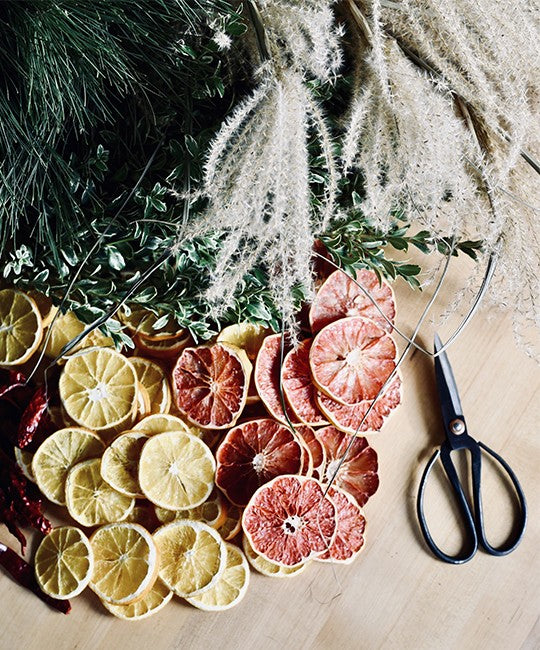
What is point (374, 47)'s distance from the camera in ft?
3.38

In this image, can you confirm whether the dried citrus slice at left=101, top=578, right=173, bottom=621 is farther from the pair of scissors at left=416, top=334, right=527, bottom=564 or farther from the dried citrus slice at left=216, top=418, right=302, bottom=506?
the pair of scissors at left=416, top=334, right=527, bottom=564

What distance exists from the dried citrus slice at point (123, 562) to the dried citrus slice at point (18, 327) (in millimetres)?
348

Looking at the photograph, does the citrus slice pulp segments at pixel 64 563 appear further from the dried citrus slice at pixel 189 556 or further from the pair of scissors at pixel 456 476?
the pair of scissors at pixel 456 476

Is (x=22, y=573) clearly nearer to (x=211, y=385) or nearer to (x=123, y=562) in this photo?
(x=123, y=562)

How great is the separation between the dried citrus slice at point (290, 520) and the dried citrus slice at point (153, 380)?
25cm

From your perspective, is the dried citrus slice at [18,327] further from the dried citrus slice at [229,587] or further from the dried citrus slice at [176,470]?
the dried citrus slice at [229,587]

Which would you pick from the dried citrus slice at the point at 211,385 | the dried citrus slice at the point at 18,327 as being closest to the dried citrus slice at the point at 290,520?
the dried citrus slice at the point at 211,385

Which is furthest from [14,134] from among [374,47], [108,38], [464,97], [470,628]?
[470,628]

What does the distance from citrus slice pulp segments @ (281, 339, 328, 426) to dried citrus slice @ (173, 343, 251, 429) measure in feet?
0.25

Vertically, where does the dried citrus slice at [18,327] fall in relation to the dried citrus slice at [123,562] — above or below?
above

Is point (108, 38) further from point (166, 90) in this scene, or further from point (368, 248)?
point (368, 248)

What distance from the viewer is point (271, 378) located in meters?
1.36

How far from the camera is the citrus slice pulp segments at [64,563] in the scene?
131 cm

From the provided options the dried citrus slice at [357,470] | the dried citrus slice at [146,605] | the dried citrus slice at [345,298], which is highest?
the dried citrus slice at [345,298]
